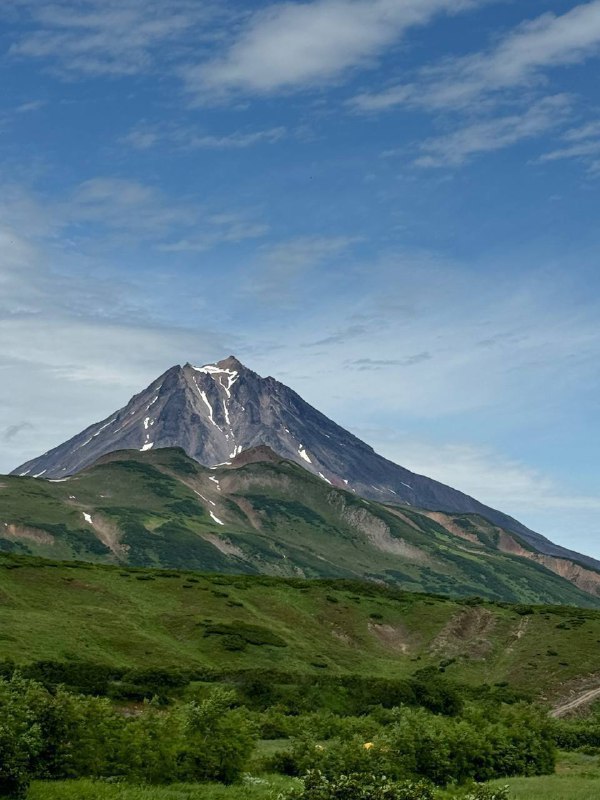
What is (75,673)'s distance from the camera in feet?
211

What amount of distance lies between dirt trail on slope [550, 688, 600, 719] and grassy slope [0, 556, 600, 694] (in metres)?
4.52

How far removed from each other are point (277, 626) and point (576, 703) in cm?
3519

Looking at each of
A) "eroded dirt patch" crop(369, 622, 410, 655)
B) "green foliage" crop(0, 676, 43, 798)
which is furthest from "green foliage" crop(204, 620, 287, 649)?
"green foliage" crop(0, 676, 43, 798)

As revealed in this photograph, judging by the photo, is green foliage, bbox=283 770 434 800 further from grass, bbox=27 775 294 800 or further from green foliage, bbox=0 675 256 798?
green foliage, bbox=0 675 256 798

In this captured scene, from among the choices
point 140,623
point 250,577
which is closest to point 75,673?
point 140,623

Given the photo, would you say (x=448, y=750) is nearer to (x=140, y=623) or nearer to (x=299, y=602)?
(x=140, y=623)

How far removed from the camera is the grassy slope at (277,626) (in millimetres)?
85125

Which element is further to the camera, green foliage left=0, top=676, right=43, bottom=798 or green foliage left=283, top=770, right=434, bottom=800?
green foliage left=0, top=676, right=43, bottom=798

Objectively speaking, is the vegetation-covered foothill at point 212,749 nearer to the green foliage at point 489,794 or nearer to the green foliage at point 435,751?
the green foliage at point 435,751

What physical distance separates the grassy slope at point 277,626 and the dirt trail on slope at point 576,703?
178 inches

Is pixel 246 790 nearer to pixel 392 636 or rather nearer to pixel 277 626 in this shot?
pixel 277 626

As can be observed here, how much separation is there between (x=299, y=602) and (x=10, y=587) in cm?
3736

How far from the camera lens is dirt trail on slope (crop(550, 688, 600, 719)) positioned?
267 feet

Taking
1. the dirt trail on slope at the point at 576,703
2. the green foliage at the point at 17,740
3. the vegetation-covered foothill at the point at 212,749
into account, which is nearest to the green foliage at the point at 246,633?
the dirt trail on slope at the point at 576,703
